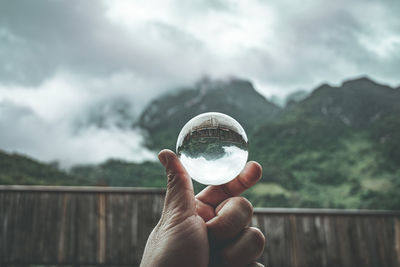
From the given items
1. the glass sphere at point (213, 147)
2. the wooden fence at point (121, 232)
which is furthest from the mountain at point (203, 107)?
the glass sphere at point (213, 147)

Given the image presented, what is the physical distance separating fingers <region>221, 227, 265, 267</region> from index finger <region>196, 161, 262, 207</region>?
31 cm

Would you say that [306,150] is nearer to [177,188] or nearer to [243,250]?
[243,250]

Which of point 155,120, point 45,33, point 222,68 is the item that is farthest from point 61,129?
point 222,68

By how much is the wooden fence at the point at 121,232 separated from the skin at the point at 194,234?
4678 millimetres

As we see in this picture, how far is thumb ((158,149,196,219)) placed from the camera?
1.53m

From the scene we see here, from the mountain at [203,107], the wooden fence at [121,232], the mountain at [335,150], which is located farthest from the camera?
the mountain at [203,107]

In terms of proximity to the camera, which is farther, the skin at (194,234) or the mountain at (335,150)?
the mountain at (335,150)

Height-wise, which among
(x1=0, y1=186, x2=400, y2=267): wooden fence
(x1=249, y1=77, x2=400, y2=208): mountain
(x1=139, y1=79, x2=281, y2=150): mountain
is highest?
A: (x1=139, y1=79, x2=281, y2=150): mountain

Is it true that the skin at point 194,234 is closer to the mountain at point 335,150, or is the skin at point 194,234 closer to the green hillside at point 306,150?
the green hillside at point 306,150

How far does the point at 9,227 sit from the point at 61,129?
54438mm

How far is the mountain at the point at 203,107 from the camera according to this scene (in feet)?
128

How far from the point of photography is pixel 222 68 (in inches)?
2571

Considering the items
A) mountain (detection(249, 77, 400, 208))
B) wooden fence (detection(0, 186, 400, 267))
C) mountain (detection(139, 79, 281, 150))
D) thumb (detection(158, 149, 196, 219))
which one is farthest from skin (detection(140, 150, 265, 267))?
mountain (detection(139, 79, 281, 150))

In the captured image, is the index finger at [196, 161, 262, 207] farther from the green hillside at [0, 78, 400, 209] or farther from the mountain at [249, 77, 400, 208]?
the mountain at [249, 77, 400, 208]
